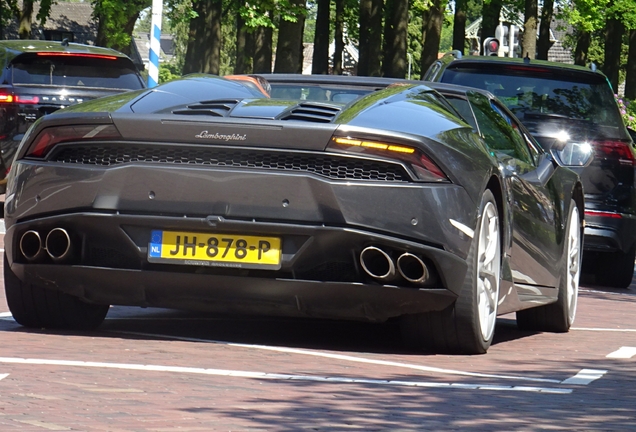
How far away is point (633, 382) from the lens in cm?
566

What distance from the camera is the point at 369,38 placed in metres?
41.0

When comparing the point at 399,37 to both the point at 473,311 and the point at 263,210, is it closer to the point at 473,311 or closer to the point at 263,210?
the point at 473,311

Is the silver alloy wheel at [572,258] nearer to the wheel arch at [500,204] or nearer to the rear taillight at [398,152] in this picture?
the wheel arch at [500,204]

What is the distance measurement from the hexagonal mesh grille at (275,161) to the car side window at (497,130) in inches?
53.0

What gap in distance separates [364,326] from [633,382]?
83.4 inches

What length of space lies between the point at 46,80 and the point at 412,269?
8.68 m

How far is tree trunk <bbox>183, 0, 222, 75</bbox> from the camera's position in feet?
139

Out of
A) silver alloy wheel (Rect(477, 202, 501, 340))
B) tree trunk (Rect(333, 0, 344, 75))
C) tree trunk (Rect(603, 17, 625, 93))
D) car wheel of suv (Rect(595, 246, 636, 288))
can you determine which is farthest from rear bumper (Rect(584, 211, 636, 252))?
tree trunk (Rect(333, 0, 344, 75))

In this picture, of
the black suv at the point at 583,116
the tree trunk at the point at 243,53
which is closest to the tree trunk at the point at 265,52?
the tree trunk at the point at 243,53

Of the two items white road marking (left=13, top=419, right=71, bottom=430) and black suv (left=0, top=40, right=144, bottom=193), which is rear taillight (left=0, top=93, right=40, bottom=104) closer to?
black suv (left=0, top=40, right=144, bottom=193)

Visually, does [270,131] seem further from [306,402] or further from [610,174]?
[610,174]

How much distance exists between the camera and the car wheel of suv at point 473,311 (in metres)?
6.04

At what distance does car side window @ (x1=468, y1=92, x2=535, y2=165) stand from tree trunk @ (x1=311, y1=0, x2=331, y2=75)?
116 feet

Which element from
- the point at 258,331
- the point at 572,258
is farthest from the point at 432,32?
the point at 258,331
